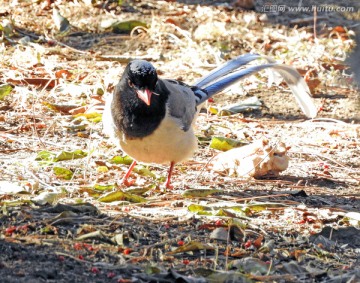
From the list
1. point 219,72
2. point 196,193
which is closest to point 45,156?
point 196,193

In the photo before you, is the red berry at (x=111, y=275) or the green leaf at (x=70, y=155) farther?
the green leaf at (x=70, y=155)

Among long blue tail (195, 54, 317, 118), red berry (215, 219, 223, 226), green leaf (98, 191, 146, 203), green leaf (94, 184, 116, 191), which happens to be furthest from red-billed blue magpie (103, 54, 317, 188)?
red berry (215, 219, 223, 226)

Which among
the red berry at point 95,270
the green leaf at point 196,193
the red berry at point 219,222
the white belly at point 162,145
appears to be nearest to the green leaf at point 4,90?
the white belly at point 162,145

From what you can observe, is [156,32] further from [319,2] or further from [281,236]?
[281,236]

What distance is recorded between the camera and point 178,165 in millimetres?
6598

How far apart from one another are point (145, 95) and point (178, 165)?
1250 mm

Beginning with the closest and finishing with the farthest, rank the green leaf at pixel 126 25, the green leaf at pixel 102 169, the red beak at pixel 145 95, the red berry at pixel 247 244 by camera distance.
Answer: the red berry at pixel 247 244
the red beak at pixel 145 95
the green leaf at pixel 102 169
the green leaf at pixel 126 25

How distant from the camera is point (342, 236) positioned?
4.91m

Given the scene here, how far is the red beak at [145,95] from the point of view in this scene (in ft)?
17.8

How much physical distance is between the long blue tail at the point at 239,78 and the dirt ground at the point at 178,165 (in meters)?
0.42

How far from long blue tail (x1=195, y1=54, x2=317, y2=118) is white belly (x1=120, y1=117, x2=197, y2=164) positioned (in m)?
0.80

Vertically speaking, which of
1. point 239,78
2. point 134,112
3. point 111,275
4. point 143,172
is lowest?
point 111,275

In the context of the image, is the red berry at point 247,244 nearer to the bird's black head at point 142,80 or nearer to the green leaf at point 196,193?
the green leaf at point 196,193

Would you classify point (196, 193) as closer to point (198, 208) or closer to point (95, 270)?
point (198, 208)
